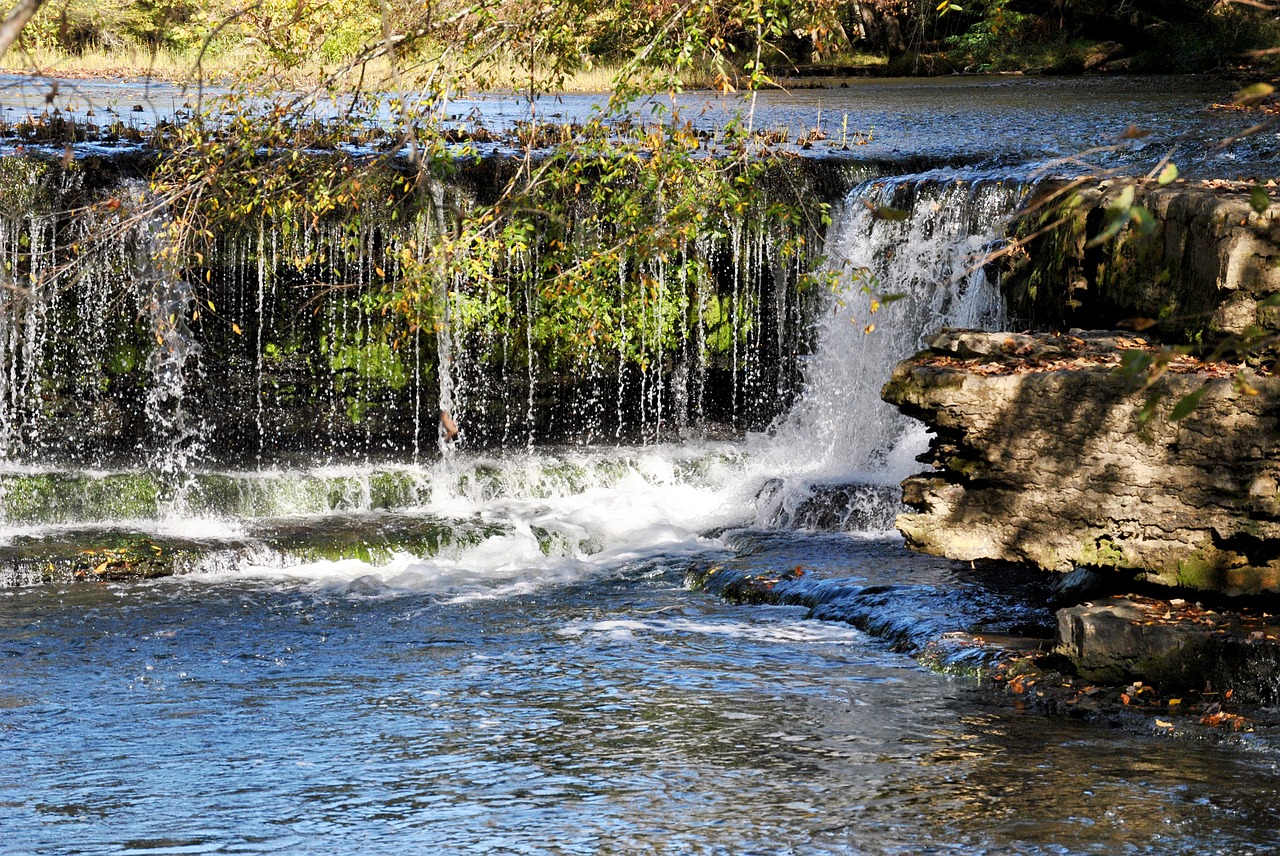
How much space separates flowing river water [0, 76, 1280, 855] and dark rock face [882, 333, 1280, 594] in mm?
859

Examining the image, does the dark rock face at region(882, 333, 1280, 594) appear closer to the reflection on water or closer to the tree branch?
the reflection on water

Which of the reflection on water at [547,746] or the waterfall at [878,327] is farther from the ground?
the waterfall at [878,327]

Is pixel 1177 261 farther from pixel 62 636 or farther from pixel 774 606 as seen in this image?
pixel 62 636

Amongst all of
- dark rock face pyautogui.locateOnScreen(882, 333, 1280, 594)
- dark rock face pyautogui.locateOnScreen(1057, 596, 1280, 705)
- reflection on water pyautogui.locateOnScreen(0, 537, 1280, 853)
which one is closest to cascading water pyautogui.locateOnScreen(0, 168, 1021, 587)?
reflection on water pyautogui.locateOnScreen(0, 537, 1280, 853)

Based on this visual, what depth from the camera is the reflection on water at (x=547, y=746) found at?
514 cm

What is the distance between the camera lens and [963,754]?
6012 millimetres

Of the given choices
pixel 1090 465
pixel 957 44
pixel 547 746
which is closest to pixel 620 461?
pixel 1090 465

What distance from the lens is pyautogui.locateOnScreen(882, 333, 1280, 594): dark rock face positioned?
676 centimetres

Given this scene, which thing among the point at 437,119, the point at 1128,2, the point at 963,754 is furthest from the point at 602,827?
the point at 1128,2

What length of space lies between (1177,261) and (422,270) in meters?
4.31

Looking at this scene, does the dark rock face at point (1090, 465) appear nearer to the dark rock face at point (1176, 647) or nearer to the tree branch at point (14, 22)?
the dark rock face at point (1176, 647)

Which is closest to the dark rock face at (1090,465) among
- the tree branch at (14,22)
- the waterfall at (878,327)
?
the waterfall at (878,327)

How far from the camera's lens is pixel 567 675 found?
740 centimetres

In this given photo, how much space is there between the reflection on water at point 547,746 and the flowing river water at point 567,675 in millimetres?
21
